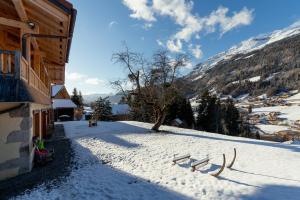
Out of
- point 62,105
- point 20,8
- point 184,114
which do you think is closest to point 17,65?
point 20,8

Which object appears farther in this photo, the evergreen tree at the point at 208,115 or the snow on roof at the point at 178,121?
the evergreen tree at the point at 208,115

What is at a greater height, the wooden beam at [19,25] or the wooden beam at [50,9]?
the wooden beam at [50,9]

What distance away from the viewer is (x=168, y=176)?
9.41 m

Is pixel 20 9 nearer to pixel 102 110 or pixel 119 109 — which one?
pixel 102 110

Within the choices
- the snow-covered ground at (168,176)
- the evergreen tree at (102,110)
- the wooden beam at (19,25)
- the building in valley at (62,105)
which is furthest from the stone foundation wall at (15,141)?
the evergreen tree at (102,110)

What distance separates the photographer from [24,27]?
8.99 metres

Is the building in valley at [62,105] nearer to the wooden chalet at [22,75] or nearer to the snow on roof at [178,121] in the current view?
the snow on roof at [178,121]

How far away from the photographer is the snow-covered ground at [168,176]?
25.0ft

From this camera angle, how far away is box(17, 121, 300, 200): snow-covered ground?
7.63 meters

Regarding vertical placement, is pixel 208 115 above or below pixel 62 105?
below

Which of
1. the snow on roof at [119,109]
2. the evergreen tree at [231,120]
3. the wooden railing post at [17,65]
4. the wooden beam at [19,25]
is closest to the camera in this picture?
the wooden railing post at [17,65]

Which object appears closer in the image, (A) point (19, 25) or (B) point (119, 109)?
(A) point (19, 25)

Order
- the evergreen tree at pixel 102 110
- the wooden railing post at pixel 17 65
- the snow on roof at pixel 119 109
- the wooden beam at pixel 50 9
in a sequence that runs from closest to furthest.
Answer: the wooden railing post at pixel 17 65
the wooden beam at pixel 50 9
the evergreen tree at pixel 102 110
the snow on roof at pixel 119 109

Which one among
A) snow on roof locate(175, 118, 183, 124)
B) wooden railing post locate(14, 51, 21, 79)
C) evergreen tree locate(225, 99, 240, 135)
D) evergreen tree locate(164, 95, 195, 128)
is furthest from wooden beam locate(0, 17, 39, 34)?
evergreen tree locate(225, 99, 240, 135)
